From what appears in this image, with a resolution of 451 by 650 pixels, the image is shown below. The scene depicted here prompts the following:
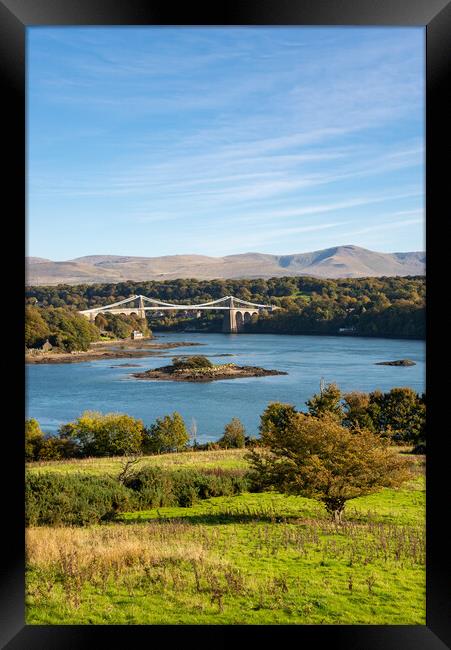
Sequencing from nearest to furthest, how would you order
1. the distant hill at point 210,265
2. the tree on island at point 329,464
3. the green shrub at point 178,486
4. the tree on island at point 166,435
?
the tree on island at point 329,464 < the green shrub at point 178,486 < the distant hill at point 210,265 < the tree on island at point 166,435

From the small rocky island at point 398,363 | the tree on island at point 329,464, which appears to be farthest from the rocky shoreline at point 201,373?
the tree on island at point 329,464

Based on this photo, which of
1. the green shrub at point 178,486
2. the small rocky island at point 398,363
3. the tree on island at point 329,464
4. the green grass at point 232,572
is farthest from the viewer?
the small rocky island at point 398,363

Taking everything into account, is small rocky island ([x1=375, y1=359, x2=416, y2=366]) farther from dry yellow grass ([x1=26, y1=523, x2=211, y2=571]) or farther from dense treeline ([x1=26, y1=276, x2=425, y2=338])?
dry yellow grass ([x1=26, y1=523, x2=211, y2=571])

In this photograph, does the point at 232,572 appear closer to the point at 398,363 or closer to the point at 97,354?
the point at 97,354

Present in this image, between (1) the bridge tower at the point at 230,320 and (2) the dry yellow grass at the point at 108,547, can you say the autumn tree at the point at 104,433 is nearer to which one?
(1) the bridge tower at the point at 230,320
